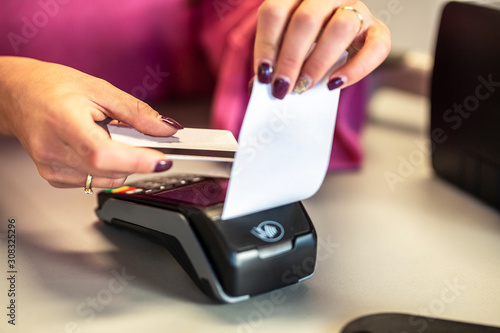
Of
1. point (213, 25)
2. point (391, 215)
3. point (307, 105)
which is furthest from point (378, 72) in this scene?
point (307, 105)

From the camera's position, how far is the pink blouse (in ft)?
3.00

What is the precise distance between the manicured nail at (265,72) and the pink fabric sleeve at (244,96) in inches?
13.9

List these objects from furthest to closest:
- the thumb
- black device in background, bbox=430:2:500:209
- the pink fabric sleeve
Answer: the pink fabric sleeve → black device in background, bbox=430:2:500:209 → the thumb

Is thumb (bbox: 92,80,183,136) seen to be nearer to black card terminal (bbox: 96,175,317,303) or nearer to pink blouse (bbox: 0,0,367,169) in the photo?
black card terminal (bbox: 96,175,317,303)

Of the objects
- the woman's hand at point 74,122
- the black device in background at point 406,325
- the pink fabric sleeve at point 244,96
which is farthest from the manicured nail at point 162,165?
the pink fabric sleeve at point 244,96

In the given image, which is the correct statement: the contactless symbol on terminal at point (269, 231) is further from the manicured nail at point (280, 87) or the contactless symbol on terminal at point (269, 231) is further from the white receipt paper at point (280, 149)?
the manicured nail at point (280, 87)

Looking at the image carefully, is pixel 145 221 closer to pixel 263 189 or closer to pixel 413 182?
pixel 263 189

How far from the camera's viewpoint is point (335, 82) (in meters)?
0.53

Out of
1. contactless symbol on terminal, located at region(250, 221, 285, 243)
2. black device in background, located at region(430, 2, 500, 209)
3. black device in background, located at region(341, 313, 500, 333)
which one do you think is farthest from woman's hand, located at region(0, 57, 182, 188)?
black device in background, located at region(430, 2, 500, 209)

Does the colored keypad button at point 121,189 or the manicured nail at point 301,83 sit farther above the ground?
the manicured nail at point 301,83

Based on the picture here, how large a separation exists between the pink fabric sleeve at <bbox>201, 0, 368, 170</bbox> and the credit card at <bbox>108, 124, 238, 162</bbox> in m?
0.25

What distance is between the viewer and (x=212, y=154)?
55 cm

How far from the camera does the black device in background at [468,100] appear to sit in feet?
2.35

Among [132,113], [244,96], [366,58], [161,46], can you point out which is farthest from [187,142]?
[161,46]
